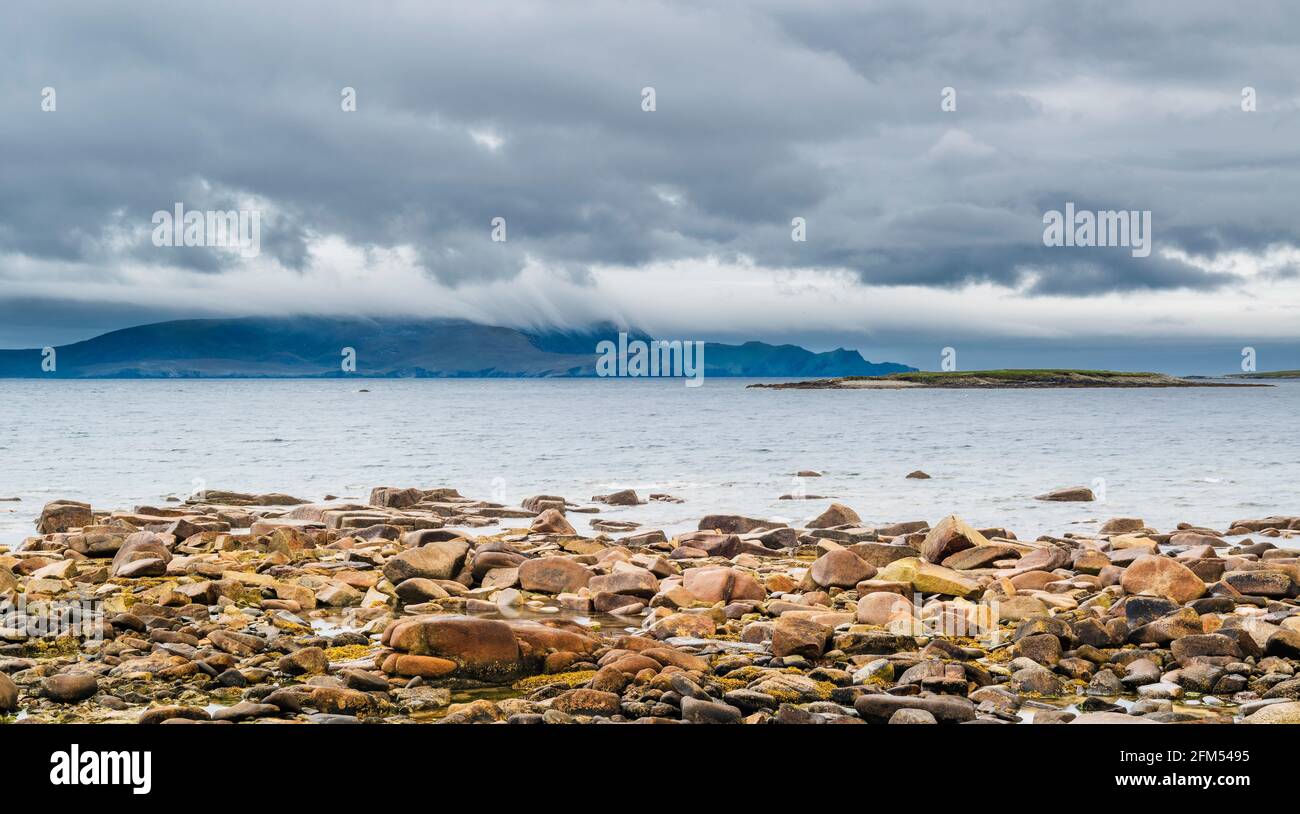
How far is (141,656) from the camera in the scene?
1125cm

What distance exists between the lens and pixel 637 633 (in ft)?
44.3

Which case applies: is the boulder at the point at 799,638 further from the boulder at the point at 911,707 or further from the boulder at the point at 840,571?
the boulder at the point at 840,571

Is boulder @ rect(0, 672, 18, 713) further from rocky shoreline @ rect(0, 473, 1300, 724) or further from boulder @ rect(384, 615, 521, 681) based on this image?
boulder @ rect(384, 615, 521, 681)

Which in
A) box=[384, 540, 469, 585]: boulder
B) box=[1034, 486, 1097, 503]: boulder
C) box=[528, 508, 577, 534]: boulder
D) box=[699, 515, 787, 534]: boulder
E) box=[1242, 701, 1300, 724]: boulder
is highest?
box=[384, 540, 469, 585]: boulder

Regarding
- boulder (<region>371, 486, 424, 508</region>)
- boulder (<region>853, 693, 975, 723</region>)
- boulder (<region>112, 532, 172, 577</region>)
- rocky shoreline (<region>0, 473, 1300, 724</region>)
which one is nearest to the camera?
boulder (<region>853, 693, 975, 723</region>)

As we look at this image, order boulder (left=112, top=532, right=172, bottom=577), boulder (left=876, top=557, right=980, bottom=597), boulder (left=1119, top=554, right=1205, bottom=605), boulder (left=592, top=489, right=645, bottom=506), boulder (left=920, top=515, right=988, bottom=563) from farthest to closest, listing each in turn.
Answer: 1. boulder (left=592, top=489, right=645, bottom=506)
2. boulder (left=920, top=515, right=988, bottom=563)
3. boulder (left=112, top=532, right=172, bottom=577)
4. boulder (left=876, top=557, right=980, bottom=597)
5. boulder (left=1119, top=554, right=1205, bottom=605)

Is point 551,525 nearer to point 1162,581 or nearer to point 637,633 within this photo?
point 637,633

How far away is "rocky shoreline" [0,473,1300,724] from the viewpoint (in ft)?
31.9

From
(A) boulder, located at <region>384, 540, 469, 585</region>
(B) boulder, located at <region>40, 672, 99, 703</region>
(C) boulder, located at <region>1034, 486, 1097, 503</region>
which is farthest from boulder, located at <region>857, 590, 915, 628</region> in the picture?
(C) boulder, located at <region>1034, 486, 1097, 503</region>

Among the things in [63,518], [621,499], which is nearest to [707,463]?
[621,499]

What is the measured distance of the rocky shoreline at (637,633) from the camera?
9719mm

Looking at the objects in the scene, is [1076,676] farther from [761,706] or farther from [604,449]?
[604,449]

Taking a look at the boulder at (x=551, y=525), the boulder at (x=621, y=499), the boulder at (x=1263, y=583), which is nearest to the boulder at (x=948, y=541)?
the boulder at (x=1263, y=583)
